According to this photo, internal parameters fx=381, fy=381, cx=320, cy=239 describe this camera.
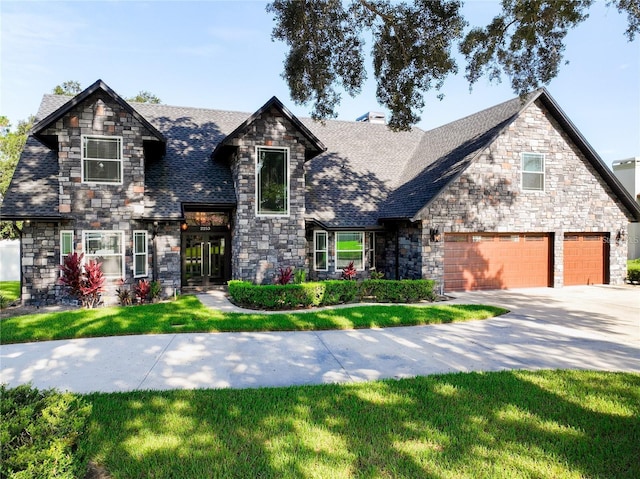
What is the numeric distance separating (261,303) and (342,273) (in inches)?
203

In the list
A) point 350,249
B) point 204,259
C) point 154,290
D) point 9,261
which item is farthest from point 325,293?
point 9,261

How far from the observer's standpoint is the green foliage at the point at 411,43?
9.81 meters

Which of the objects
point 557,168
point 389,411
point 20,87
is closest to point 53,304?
point 20,87

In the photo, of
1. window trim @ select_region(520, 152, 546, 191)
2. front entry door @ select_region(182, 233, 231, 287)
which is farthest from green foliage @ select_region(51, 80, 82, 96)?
window trim @ select_region(520, 152, 546, 191)

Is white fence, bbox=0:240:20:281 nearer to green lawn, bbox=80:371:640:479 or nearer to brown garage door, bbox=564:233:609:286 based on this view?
green lawn, bbox=80:371:640:479

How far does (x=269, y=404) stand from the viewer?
492 centimetres

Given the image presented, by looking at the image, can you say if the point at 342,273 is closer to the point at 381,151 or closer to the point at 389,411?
the point at 381,151

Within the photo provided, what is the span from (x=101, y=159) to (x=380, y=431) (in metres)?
12.4

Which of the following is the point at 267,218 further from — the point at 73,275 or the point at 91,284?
the point at 73,275

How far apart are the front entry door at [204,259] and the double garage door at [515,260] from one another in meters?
8.81

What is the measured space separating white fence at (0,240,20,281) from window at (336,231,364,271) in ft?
52.3

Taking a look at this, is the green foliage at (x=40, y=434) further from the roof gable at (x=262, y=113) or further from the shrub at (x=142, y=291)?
the roof gable at (x=262, y=113)

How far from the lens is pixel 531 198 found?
15.5 metres

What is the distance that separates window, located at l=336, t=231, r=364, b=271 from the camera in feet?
51.6
